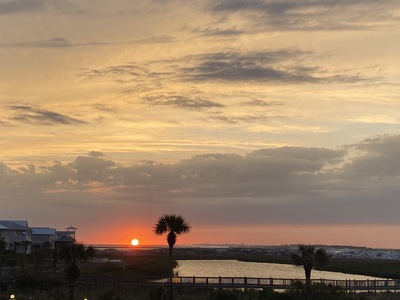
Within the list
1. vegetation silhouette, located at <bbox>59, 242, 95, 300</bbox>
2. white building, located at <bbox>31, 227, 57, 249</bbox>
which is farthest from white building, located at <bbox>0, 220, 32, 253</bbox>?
vegetation silhouette, located at <bbox>59, 242, 95, 300</bbox>

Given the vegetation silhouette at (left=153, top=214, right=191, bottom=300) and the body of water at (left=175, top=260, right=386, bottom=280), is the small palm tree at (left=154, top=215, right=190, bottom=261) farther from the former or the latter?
the body of water at (left=175, top=260, right=386, bottom=280)

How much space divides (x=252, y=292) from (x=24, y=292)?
2032 cm

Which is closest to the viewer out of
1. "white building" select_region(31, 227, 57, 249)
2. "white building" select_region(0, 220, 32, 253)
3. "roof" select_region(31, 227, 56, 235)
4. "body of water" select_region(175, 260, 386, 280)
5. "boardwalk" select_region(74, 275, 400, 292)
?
"boardwalk" select_region(74, 275, 400, 292)

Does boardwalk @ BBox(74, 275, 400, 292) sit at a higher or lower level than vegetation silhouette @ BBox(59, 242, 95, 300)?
lower

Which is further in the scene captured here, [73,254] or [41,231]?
[41,231]

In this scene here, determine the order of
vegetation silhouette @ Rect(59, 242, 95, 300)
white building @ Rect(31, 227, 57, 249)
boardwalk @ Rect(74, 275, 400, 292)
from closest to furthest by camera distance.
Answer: vegetation silhouette @ Rect(59, 242, 95, 300)
boardwalk @ Rect(74, 275, 400, 292)
white building @ Rect(31, 227, 57, 249)

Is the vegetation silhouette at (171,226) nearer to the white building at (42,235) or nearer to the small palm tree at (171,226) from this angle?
the small palm tree at (171,226)

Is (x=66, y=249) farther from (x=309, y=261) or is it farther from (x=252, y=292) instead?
(x=309, y=261)

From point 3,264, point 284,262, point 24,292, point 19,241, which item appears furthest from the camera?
point 284,262

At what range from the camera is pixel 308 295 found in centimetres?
4956

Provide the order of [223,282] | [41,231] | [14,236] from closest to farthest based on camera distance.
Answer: [223,282] < [14,236] < [41,231]

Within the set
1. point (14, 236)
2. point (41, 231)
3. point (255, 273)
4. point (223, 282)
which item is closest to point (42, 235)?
point (41, 231)

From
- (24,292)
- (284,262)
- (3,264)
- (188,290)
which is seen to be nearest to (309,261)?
(188,290)

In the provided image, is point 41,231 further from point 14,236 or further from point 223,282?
point 223,282
